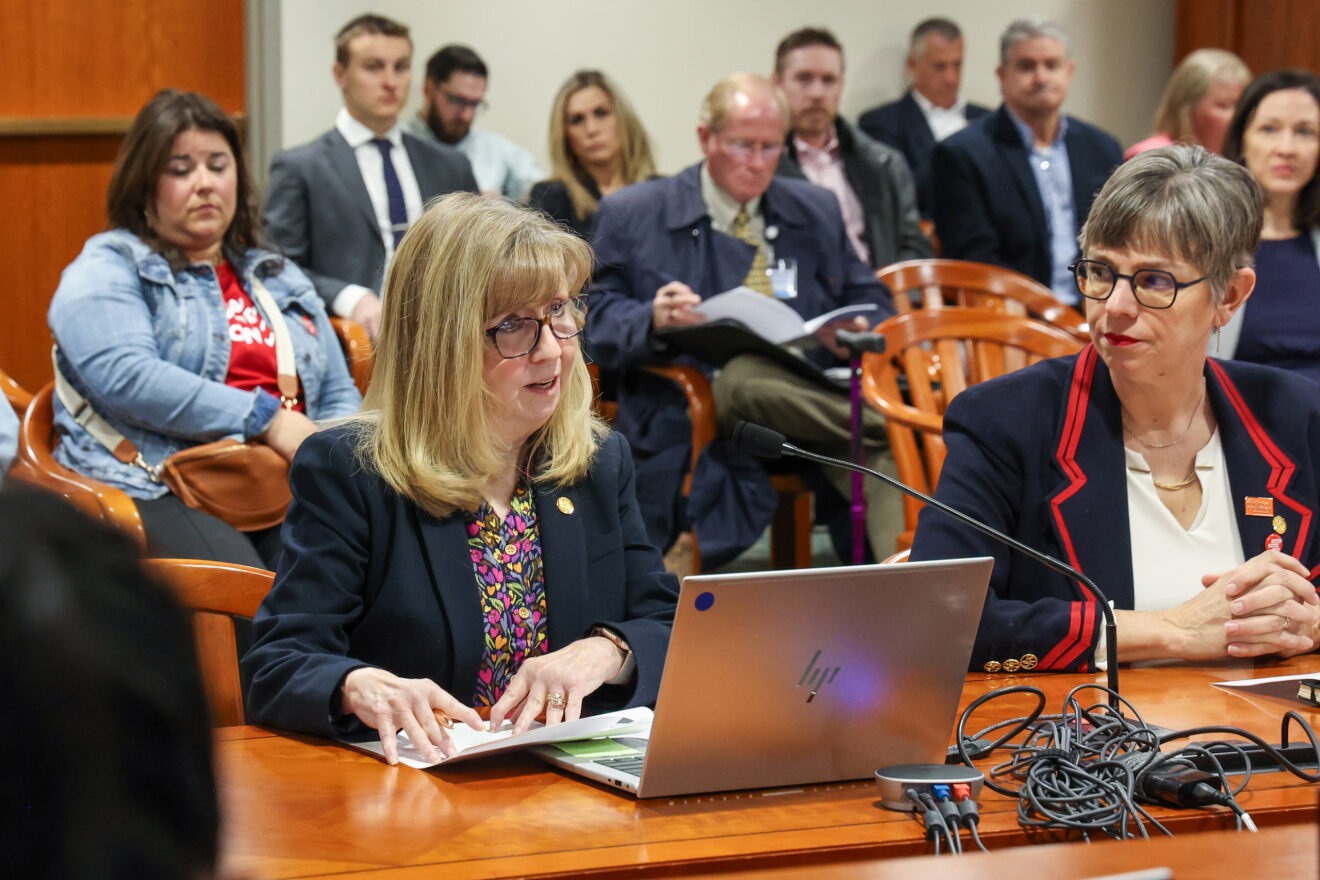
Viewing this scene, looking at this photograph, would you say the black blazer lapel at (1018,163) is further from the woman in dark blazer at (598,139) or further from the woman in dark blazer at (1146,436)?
the woman in dark blazer at (1146,436)

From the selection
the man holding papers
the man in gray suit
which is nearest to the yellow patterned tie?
the man holding papers

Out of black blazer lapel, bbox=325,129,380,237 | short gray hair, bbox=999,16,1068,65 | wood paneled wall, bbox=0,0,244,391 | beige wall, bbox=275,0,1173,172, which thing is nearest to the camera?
black blazer lapel, bbox=325,129,380,237

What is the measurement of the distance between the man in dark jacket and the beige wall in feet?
3.62

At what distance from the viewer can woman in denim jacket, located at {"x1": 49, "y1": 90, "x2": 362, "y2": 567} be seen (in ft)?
11.3

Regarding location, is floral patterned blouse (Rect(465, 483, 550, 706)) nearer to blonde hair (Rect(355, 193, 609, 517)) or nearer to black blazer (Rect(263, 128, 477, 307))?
blonde hair (Rect(355, 193, 609, 517))

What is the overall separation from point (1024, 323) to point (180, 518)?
1957 millimetres

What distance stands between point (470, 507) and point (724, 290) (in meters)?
2.83

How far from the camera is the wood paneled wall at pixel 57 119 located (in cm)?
526

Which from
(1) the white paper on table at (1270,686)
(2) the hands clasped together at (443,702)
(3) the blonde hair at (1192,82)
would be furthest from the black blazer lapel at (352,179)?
(1) the white paper on table at (1270,686)

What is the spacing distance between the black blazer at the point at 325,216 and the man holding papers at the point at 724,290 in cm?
75

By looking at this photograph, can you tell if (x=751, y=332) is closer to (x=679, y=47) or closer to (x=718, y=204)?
(x=718, y=204)

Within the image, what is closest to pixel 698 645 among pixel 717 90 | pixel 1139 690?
pixel 1139 690

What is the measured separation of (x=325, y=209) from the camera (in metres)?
4.79

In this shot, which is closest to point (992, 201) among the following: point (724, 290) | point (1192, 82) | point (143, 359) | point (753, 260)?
point (1192, 82)
